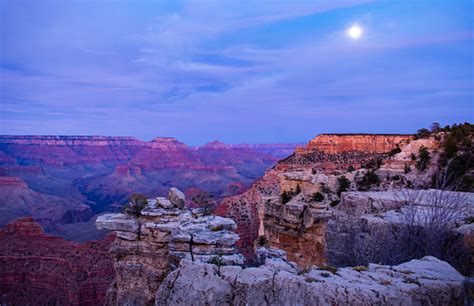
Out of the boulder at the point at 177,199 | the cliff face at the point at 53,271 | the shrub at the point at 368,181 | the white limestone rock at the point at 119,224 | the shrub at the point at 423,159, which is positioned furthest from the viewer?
the cliff face at the point at 53,271

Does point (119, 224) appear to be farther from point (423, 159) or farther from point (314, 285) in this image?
point (423, 159)

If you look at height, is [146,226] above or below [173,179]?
above

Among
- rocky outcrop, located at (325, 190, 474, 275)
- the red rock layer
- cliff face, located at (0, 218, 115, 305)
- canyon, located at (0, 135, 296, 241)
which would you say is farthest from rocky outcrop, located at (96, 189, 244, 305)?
canyon, located at (0, 135, 296, 241)

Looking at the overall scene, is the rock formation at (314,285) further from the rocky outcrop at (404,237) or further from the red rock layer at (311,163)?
the red rock layer at (311,163)

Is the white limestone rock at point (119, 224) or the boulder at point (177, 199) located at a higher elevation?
the boulder at point (177, 199)

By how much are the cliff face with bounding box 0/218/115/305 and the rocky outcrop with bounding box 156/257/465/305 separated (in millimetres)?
27815

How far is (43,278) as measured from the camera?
31656 mm

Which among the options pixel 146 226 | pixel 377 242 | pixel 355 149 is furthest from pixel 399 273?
pixel 355 149

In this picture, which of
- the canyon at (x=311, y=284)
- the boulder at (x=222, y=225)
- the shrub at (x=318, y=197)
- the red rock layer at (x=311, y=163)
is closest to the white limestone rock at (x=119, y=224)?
the boulder at (x=222, y=225)

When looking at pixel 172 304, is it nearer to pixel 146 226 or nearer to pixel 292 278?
pixel 292 278

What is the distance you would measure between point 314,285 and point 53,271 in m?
33.3

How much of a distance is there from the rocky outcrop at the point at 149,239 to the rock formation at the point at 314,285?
419 cm

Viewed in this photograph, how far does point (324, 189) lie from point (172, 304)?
18.4 meters

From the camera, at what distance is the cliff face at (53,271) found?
96.3 feet
